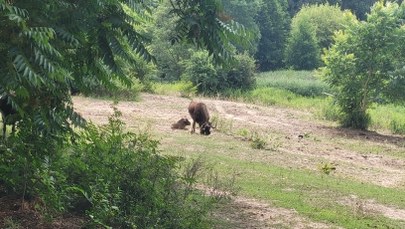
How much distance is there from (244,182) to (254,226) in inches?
126

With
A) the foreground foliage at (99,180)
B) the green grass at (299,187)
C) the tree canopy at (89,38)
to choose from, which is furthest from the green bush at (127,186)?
the green grass at (299,187)

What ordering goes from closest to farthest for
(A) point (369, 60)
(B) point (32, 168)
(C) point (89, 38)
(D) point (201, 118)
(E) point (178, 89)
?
(C) point (89, 38), (B) point (32, 168), (D) point (201, 118), (A) point (369, 60), (E) point (178, 89)

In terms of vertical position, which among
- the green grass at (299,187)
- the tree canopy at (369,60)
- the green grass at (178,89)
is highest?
the tree canopy at (369,60)

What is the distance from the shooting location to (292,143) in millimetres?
18844

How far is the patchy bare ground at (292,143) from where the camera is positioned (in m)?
8.60

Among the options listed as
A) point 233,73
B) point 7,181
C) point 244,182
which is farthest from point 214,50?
point 233,73

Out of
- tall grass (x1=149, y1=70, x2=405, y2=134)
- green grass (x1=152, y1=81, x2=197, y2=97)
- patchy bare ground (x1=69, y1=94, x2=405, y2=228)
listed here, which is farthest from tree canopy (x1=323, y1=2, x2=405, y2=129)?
green grass (x1=152, y1=81, x2=197, y2=97)

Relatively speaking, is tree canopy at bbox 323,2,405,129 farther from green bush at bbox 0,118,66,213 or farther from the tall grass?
green bush at bbox 0,118,66,213

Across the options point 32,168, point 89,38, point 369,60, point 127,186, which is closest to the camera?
point 89,38

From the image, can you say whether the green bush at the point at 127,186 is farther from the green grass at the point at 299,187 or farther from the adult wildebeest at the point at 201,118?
the adult wildebeest at the point at 201,118

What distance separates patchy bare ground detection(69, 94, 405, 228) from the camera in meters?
8.60

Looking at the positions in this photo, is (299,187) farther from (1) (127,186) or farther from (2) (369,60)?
(2) (369,60)

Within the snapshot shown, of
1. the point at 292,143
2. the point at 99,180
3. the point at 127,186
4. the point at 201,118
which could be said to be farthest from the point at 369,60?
the point at 99,180

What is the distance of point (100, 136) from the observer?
24.6ft
